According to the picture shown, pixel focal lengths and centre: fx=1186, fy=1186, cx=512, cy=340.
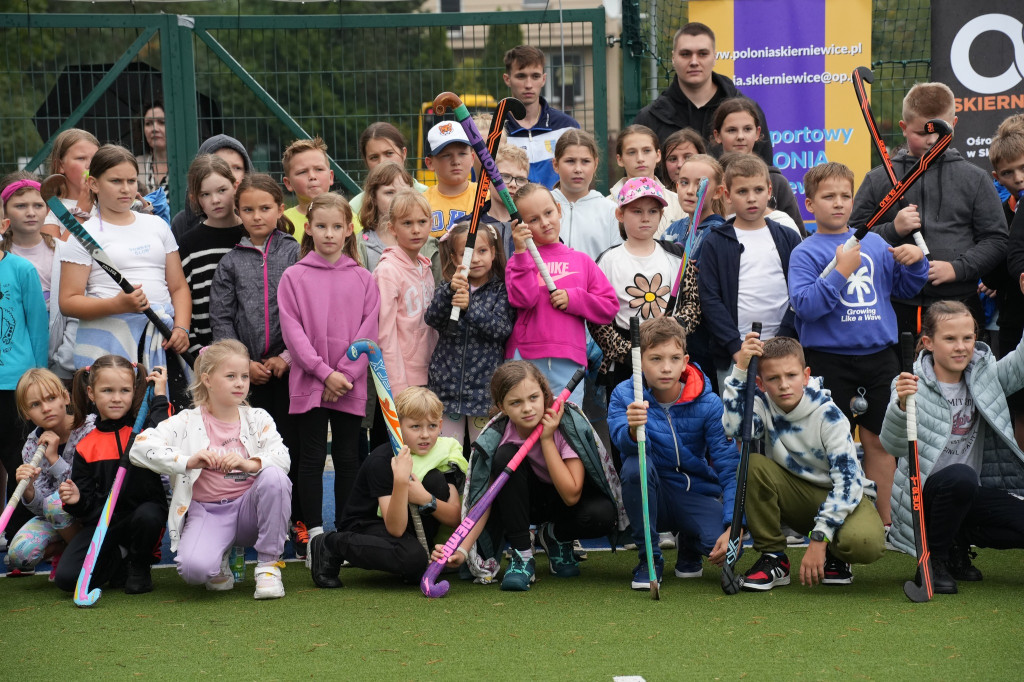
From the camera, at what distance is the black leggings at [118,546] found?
15.3 ft

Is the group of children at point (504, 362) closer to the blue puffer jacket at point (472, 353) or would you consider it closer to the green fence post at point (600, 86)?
the blue puffer jacket at point (472, 353)

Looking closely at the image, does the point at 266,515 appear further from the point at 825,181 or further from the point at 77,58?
the point at 77,58

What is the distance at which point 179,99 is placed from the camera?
7.18 meters

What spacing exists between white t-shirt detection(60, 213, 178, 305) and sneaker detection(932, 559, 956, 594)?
347 centimetres

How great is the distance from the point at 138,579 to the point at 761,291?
9.52 ft

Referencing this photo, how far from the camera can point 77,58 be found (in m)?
7.26

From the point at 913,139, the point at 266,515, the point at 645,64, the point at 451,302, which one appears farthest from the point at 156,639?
the point at 645,64

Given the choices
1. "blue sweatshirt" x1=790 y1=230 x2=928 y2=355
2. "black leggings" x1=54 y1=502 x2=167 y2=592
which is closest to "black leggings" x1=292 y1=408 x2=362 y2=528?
"black leggings" x1=54 y1=502 x2=167 y2=592

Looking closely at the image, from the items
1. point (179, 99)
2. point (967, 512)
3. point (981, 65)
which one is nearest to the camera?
point (967, 512)

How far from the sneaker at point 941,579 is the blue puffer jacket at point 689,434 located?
2.72 feet

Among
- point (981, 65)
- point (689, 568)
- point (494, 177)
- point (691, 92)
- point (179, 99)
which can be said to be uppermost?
point (981, 65)

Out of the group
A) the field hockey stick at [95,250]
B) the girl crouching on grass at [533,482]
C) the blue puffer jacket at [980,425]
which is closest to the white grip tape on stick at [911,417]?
the blue puffer jacket at [980,425]

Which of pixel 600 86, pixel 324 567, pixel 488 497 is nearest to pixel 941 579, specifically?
pixel 488 497

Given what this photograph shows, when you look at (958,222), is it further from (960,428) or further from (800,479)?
(800,479)
